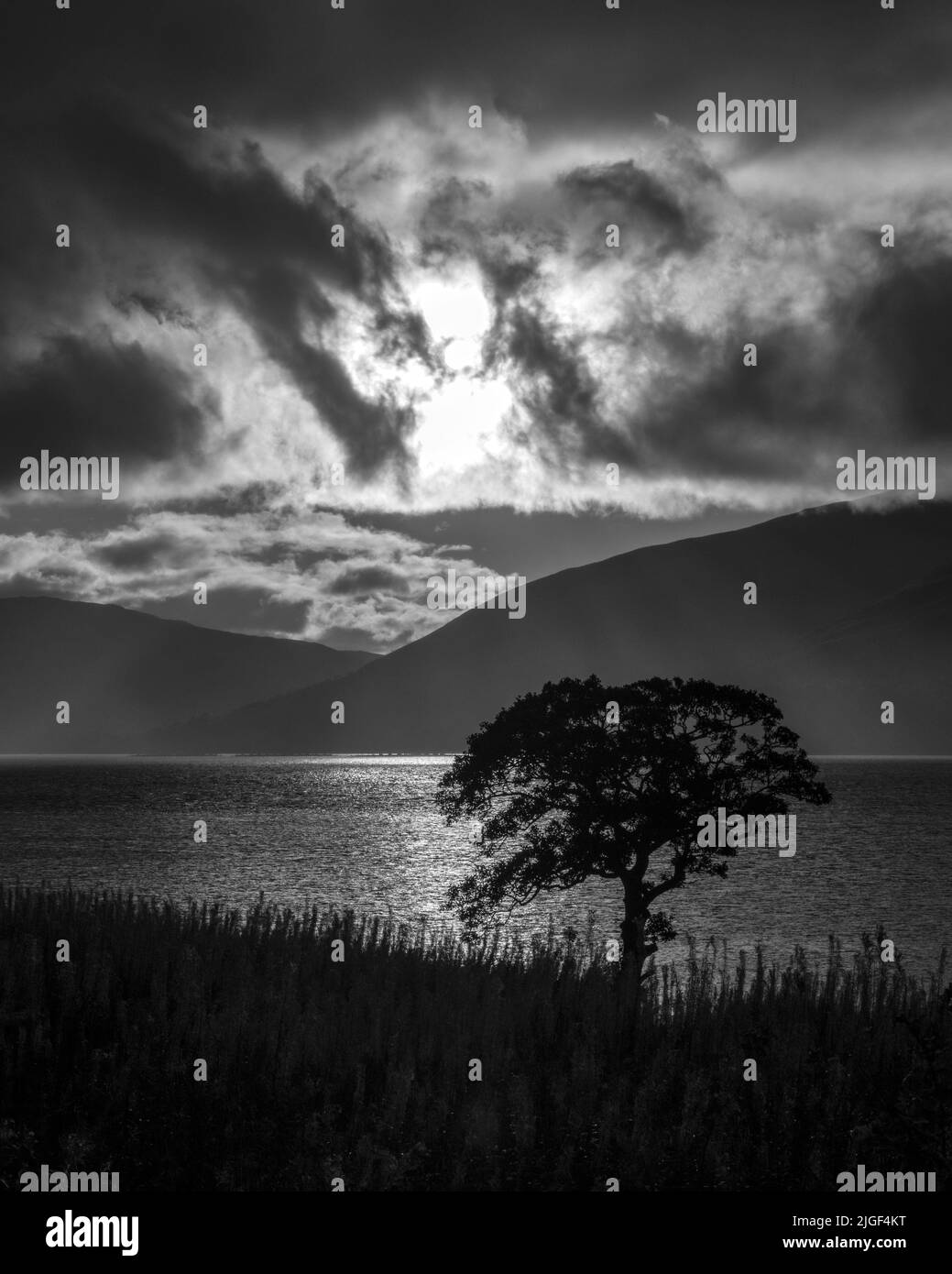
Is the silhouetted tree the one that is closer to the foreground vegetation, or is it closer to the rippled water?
the foreground vegetation

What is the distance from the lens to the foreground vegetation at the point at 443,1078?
43.5 feet

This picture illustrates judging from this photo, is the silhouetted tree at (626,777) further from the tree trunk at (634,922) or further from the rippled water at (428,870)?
the rippled water at (428,870)

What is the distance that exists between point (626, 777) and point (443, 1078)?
1541cm

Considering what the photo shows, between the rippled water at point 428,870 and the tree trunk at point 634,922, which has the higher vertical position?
the tree trunk at point 634,922

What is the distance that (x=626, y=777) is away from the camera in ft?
102

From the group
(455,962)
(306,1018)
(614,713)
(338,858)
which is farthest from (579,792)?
(338,858)

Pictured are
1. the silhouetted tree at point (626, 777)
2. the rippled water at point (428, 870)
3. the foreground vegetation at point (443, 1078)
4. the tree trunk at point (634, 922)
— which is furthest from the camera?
the rippled water at point (428, 870)

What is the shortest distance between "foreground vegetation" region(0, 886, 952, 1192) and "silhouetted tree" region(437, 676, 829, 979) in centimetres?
617

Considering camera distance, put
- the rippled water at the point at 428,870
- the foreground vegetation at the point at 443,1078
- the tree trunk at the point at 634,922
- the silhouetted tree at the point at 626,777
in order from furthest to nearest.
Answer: the rippled water at the point at 428,870 → the silhouetted tree at the point at 626,777 → the tree trunk at the point at 634,922 → the foreground vegetation at the point at 443,1078

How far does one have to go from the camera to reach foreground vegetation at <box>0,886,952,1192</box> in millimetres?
13258

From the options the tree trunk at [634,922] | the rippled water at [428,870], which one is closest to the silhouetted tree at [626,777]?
the tree trunk at [634,922]

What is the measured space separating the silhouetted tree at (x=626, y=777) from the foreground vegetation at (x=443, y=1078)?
6.17 meters

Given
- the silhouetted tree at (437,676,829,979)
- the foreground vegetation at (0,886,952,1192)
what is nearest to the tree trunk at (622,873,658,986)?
the silhouetted tree at (437,676,829,979)
